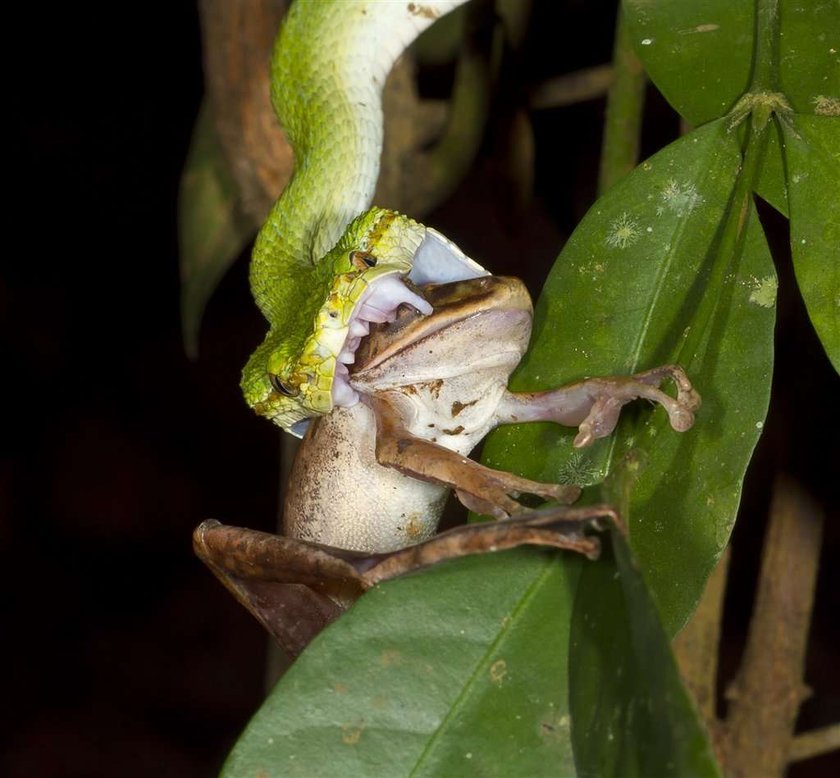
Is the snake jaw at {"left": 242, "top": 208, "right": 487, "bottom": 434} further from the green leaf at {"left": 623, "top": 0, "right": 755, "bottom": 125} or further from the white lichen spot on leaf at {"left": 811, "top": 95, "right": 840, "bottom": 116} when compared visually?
the white lichen spot on leaf at {"left": 811, "top": 95, "right": 840, "bottom": 116}

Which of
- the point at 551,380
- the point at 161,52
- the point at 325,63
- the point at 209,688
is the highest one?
the point at 161,52

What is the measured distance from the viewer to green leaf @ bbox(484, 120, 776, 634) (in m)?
1.12

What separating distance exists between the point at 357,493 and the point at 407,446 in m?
0.15

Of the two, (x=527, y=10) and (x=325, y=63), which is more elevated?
(x=527, y=10)

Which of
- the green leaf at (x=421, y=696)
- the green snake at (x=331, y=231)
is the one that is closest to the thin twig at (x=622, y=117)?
the green snake at (x=331, y=231)

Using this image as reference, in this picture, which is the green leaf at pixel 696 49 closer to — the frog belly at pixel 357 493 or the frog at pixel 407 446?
the frog at pixel 407 446

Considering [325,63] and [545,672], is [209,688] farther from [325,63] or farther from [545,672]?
[545,672]

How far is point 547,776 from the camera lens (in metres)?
0.97

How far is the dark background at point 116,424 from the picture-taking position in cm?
430

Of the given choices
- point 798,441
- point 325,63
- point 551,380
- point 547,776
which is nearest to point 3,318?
point 325,63

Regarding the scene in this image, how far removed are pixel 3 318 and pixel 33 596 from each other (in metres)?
1.04

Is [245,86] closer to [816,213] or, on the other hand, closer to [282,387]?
[282,387]

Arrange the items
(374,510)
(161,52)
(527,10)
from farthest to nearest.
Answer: (161,52), (527,10), (374,510)

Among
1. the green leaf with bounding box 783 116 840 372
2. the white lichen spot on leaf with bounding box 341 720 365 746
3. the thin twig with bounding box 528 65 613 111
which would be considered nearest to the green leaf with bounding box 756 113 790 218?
the green leaf with bounding box 783 116 840 372
